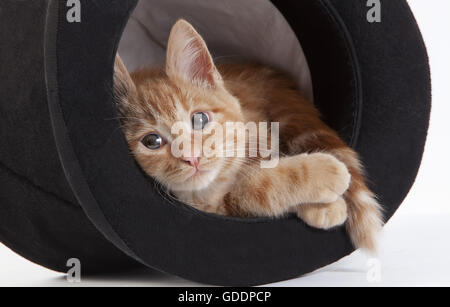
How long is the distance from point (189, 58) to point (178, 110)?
19cm

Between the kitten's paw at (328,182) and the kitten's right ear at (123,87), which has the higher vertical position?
the kitten's right ear at (123,87)

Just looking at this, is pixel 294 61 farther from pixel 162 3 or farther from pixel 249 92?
pixel 162 3

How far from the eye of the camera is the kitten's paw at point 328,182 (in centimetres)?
180

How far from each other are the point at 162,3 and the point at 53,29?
3.46 ft

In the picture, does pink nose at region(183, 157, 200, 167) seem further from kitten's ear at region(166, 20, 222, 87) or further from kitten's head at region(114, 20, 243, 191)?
kitten's ear at region(166, 20, 222, 87)

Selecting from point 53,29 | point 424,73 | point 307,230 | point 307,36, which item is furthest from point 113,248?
point 424,73

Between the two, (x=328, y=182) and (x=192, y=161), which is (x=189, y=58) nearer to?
(x=192, y=161)

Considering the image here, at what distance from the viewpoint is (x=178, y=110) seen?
184 centimetres

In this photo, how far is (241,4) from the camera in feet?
7.41

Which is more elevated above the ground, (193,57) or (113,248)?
(193,57)

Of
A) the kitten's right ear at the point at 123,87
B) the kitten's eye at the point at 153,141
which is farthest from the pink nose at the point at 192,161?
the kitten's right ear at the point at 123,87

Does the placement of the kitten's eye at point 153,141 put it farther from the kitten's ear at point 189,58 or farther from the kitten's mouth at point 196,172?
the kitten's ear at point 189,58

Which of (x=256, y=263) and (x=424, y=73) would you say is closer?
(x=256, y=263)

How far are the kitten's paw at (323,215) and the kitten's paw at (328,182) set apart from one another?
18mm
